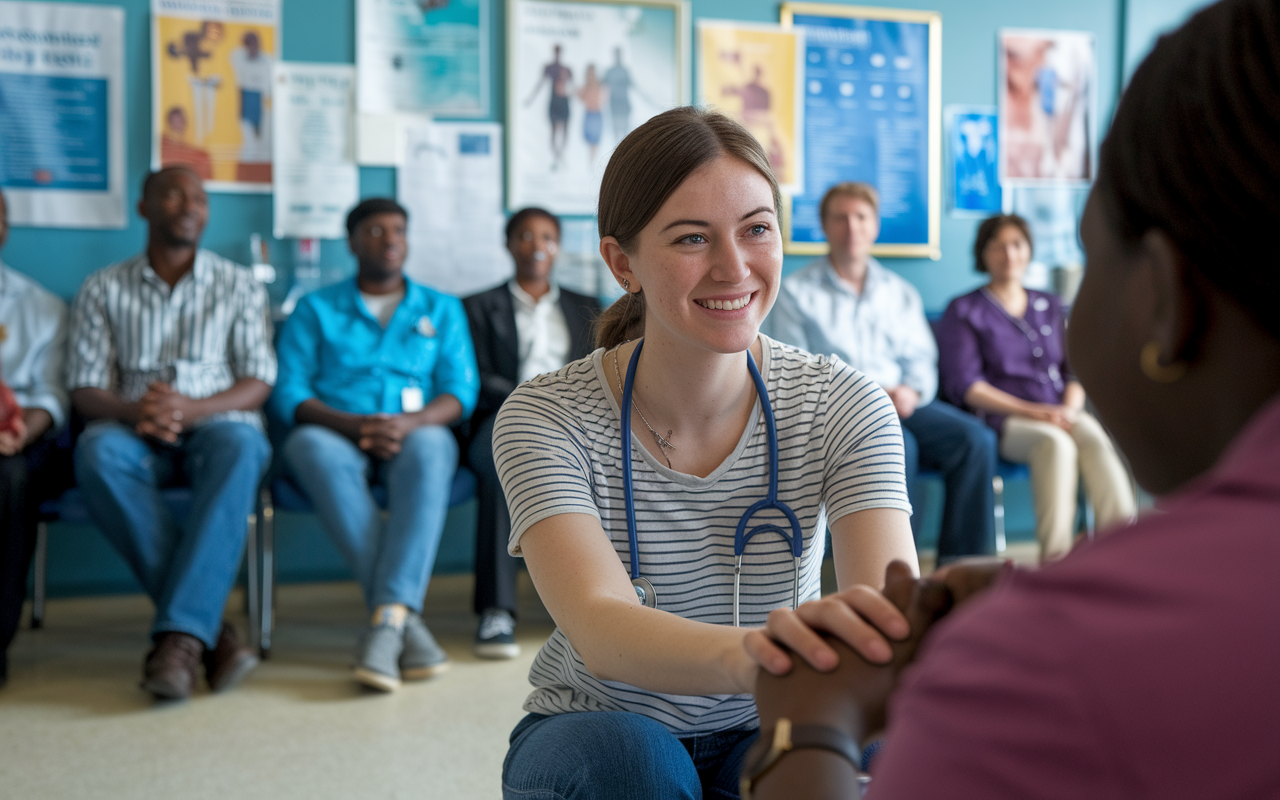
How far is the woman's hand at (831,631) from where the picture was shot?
29.5 inches

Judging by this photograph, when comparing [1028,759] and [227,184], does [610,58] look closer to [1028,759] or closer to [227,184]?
[227,184]

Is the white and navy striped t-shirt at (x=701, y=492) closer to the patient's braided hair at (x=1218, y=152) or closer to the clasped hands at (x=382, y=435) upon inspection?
the patient's braided hair at (x=1218, y=152)

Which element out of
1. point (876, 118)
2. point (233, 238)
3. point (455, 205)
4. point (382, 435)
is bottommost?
point (382, 435)

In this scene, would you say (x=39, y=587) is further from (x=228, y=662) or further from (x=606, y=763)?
(x=606, y=763)

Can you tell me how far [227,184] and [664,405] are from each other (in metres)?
3.08

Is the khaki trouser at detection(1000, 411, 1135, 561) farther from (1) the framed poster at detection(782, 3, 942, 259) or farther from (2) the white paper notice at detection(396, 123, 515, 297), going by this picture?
(2) the white paper notice at detection(396, 123, 515, 297)

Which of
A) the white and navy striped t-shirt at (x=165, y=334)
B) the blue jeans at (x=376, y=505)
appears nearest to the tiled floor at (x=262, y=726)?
the blue jeans at (x=376, y=505)

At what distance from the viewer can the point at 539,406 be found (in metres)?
1.32

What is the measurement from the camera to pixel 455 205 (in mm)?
4113

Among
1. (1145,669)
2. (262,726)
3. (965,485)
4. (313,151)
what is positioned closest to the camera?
(1145,669)

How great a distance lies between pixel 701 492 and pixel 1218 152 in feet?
2.93

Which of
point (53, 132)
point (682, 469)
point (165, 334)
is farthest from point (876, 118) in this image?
point (682, 469)

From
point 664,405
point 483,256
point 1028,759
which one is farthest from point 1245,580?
point 483,256

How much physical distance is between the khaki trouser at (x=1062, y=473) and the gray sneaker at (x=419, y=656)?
214 centimetres
